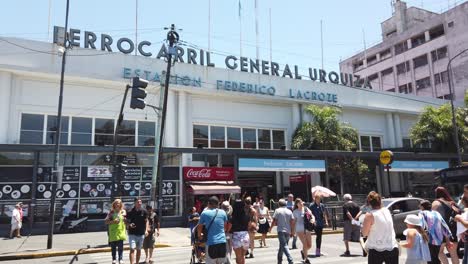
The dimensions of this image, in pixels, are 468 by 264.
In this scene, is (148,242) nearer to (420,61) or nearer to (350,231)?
(350,231)

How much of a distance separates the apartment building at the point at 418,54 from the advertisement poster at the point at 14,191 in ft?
168

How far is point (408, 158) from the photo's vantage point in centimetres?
3053

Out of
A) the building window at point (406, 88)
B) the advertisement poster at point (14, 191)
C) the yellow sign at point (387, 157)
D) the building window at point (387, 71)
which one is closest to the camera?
the yellow sign at point (387, 157)

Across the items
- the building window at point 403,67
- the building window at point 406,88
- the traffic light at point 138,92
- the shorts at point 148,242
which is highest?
the building window at point 403,67

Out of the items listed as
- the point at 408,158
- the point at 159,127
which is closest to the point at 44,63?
the point at 159,127

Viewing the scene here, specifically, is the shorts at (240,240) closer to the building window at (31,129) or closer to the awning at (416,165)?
the building window at (31,129)

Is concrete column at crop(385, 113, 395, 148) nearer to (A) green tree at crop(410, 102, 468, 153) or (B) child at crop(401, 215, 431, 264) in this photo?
(A) green tree at crop(410, 102, 468, 153)

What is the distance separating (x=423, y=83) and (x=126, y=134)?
48.0m

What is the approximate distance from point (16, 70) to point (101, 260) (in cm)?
1501

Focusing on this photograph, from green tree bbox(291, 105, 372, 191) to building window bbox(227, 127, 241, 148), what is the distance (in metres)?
3.87

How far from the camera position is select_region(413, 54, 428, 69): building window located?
6006cm

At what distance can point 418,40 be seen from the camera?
62.6 m

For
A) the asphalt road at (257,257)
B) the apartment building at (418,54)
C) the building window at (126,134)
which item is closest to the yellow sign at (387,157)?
the asphalt road at (257,257)

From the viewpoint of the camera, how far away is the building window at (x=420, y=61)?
60.1 metres
